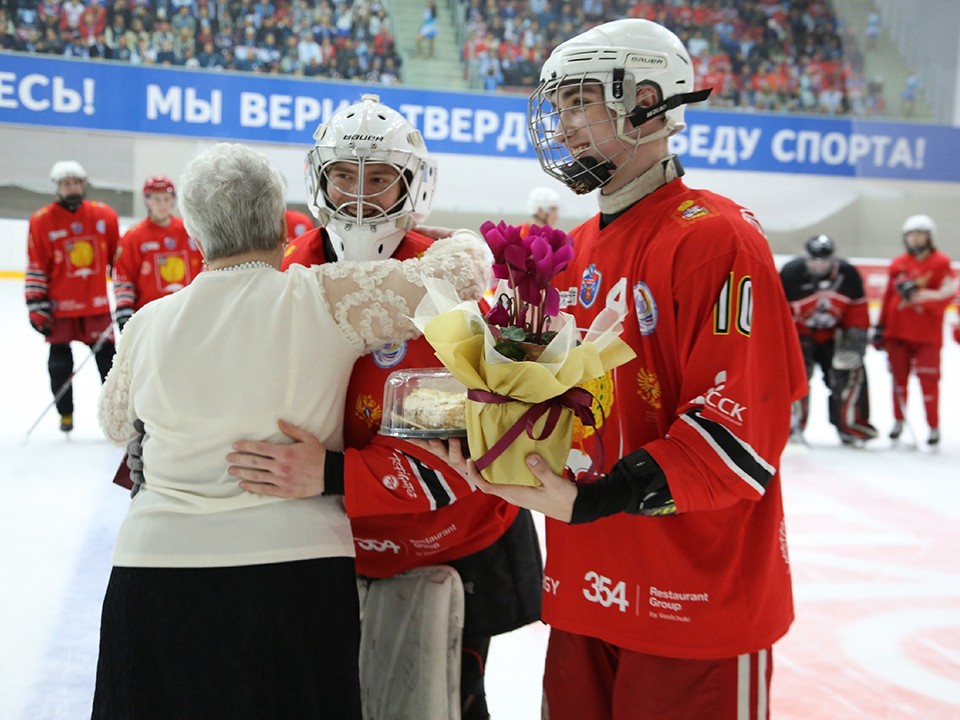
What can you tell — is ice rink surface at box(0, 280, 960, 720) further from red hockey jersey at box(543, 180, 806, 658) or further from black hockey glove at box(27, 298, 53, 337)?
red hockey jersey at box(543, 180, 806, 658)

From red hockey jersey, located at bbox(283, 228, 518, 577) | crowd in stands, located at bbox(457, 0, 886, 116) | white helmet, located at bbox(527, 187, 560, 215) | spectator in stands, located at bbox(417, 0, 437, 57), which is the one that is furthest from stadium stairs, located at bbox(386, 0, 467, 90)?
red hockey jersey, located at bbox(283, 228, 518, 577)

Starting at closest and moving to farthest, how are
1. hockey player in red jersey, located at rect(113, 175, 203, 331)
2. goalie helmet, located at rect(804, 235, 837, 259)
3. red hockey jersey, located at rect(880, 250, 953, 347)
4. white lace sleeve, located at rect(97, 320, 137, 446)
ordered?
1. white lace sleeve, located at rect(97, 320, 137, 446)
2. hockey player in red jersey, located at rect(113, 175, 203, 331)
3. goalie helmet, located at rect(804, 235, 837, 259)
4. red hockey jersey, located at rect(880, 250, 953, 347)

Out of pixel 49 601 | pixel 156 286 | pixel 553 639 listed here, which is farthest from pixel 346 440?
pixel 156 286

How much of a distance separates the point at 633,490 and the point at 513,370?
247 millimetres

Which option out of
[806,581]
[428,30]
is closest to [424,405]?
[806,581]

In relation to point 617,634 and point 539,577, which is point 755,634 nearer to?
point 617,634

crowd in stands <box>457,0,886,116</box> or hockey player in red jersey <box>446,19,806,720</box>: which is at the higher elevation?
crowd in stands <box>457,0,886,116</box>

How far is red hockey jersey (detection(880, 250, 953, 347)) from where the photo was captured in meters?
6.50

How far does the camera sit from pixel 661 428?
1.37 meters

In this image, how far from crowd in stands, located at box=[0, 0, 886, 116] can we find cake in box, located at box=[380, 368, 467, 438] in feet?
36.6

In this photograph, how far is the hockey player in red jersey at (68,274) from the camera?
5.81 m

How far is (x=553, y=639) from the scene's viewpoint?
1521mm

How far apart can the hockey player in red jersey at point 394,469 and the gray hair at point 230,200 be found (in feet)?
0.87

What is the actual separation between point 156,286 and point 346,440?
4281 mm
